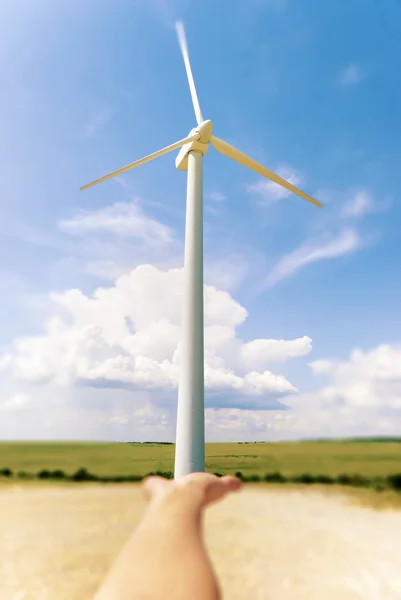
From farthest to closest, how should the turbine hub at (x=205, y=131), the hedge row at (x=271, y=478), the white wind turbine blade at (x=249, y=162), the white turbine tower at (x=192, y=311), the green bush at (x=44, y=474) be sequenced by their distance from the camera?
the green bush at (x=44, y=474), the hedge row at (x=271, y=478), the white wind turbine blade at (x=249, y=162), the turbine hub at (x=205, y=131), the white turbine tower at (x=192, y=311)

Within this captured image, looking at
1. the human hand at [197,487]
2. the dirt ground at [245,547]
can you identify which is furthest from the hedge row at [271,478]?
the human hand at [197,487]

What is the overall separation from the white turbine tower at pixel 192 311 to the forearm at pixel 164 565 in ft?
40.7

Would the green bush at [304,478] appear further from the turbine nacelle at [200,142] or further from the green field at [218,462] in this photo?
the turbine nacelle at [200,142]

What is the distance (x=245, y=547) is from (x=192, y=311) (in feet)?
40.2

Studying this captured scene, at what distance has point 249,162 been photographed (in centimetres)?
2220

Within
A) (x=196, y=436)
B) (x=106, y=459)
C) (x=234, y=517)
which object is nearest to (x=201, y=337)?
(x=196, y=436)

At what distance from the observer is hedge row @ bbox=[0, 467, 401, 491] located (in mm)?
35812

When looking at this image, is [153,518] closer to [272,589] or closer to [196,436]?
[196,436]

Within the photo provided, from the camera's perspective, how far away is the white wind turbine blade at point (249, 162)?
70.3 feet

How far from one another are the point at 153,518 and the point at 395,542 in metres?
24.1

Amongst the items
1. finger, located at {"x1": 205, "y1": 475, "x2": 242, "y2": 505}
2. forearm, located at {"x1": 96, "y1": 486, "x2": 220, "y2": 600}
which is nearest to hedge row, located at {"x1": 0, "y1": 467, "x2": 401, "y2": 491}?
finger, located at {"x1": 205, "y1": 475, "x2": 242, "y2": 505}

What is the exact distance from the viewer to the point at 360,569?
1708 centimetres

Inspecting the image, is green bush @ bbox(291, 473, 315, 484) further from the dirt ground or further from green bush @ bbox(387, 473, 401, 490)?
green bush @ bbox(387, 473, 401, 490)

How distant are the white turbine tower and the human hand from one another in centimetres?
1111
